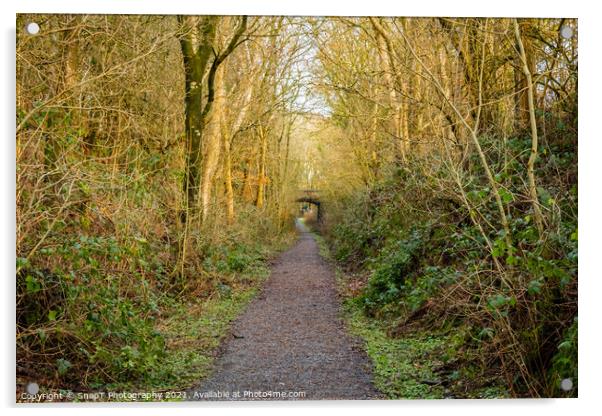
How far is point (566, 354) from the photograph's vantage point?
387 cm

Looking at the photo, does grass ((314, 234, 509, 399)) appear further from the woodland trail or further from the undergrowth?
A: the woodland trail

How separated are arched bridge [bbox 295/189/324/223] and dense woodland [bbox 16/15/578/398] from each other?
1311 centimetres

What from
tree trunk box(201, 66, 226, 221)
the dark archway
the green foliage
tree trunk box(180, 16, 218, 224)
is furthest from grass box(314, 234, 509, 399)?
the dark archway

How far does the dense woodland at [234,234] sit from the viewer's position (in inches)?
172

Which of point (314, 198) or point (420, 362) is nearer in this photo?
point (420, 362)

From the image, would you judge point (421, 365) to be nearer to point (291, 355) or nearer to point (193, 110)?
point (291, 355)

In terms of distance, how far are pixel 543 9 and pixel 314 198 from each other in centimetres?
1991

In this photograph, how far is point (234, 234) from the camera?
10.4 m

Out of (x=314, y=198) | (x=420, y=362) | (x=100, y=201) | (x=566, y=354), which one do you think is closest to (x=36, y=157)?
(x=100, y=201)

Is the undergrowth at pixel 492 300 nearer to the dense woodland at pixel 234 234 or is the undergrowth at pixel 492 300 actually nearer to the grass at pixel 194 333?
the dense woodland at pixel 234 234

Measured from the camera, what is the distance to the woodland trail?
180 inches

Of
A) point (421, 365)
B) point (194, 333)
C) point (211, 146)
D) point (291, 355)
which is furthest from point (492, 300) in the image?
point (211, 146)

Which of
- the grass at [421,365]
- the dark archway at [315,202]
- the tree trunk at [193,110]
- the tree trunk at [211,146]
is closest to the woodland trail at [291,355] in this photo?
the grass at [421,365]

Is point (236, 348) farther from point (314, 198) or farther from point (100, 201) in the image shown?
point (314, 198)
